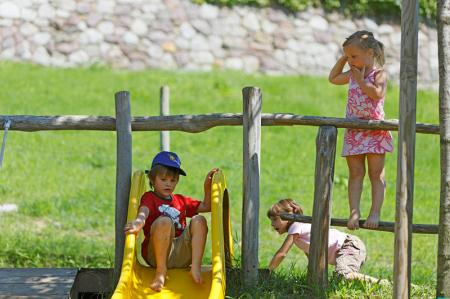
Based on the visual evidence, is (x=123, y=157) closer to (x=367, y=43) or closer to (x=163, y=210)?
(x=163, y=210)

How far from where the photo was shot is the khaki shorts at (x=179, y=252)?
6094mm

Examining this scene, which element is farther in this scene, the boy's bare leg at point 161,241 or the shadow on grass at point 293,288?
the shadow on grass at point 293,288

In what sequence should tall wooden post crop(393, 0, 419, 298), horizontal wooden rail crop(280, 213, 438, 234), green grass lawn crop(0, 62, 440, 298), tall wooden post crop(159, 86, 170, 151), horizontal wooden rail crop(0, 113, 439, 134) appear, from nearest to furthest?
tall wooden post crop(393, 0, 419, 298) → horizontal wooden rail crop(280, 213, 438, 234) → horizontal wooden rail crop(0, 113, 439, 134) → green grass lawn crop(0, 62, 440, 298) → tall wooden post crop(159, 86, 170, 151)

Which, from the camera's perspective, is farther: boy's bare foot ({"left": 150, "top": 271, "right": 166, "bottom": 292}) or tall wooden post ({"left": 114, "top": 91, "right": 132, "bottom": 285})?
tall wooden post ({"left": 114, "top": 91, "right": 132, "bottom": 285})

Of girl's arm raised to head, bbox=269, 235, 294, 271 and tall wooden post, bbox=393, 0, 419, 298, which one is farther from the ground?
tall wooden post, bbox=393, 0, 419, 298

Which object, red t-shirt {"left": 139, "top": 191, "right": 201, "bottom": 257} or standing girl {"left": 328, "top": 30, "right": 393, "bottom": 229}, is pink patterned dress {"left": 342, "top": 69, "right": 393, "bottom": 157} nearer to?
standing girl {"left": 328, "top": 30, "right": 393, "bottom": 229}

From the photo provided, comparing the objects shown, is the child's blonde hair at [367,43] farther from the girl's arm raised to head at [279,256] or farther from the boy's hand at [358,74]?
the girl's arm raised to head at [279,256]

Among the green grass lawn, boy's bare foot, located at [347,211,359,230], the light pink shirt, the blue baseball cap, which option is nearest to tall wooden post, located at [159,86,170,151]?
the green grass lawn

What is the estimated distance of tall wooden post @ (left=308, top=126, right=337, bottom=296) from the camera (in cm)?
616

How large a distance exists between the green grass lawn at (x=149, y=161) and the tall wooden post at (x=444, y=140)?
0.88 meters

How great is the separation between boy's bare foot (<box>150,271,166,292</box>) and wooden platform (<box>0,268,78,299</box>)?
541 mm

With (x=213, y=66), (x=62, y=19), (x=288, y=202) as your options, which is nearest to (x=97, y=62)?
(x=62, y=19)

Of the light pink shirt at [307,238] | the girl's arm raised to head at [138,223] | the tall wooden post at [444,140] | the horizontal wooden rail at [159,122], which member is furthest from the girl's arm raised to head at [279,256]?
the tall wooden post at [444,140]

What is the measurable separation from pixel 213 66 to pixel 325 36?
192 centimetres
